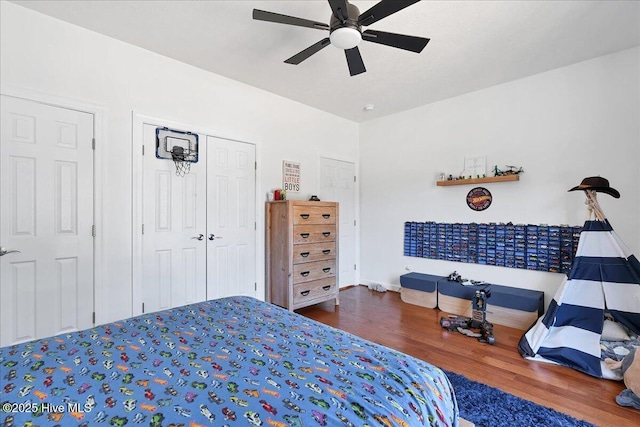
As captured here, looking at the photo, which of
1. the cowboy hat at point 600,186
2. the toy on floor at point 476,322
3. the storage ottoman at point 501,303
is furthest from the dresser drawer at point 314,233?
the cowboy hat at point 600,186

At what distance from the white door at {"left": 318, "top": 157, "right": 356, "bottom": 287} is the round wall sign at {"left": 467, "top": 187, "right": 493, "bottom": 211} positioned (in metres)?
1.83

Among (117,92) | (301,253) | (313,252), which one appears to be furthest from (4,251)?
(313,252)

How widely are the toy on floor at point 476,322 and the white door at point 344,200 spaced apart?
191cm

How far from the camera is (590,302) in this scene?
243cm

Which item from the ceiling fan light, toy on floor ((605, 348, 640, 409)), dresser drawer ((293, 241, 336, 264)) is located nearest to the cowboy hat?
toy on floor ((605, 348, 640, 409))

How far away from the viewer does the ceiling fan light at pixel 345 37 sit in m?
1.91

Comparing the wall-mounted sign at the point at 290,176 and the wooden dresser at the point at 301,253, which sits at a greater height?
the wall-mounted sign at the point at 290,176

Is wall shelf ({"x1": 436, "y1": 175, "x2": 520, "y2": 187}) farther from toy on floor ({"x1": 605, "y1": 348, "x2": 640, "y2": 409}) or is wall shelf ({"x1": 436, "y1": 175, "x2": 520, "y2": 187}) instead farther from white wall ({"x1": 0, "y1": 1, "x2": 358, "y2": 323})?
white wall ({"x1": 0, "y1": 1, "x2": 358, "y2": 323})

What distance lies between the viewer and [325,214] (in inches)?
150

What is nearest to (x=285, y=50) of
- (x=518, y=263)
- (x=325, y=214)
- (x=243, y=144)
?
(x=243, y=144)

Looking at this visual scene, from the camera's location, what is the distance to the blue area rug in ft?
Answer: 5.66

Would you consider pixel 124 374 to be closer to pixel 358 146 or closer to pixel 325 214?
pixel 325 214

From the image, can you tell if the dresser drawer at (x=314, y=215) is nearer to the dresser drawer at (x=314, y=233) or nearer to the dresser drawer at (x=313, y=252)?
the dresser drawer at (x=314, y=233)

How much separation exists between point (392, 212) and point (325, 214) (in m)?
1.38
